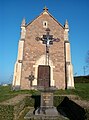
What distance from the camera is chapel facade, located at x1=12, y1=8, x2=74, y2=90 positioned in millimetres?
18969

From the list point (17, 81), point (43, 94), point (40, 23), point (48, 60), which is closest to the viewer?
point (43, 94)

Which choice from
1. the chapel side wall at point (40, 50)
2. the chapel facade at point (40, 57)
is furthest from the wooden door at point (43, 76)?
the chapel side wall at point (40, 50)

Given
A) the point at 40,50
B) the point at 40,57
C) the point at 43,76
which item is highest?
the point at 40,50

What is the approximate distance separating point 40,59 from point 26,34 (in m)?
3.89

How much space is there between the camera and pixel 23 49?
65.4ft

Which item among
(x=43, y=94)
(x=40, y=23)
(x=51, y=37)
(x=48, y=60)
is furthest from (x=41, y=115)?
(x=40, y=23)

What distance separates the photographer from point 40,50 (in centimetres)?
2020

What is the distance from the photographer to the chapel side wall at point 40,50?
19328 mm

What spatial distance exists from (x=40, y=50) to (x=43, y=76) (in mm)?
3364

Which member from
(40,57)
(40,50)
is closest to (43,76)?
(40,57)

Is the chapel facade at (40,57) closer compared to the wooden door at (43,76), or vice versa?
the chapel facade at (40,57)

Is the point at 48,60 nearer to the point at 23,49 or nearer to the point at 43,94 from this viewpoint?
the point at 23,49

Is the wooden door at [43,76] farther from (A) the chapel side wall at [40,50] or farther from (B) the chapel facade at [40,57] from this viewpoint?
(A) the chapel side wall at [40,50]

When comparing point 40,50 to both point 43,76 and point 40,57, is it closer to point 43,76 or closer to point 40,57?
point 40,57
